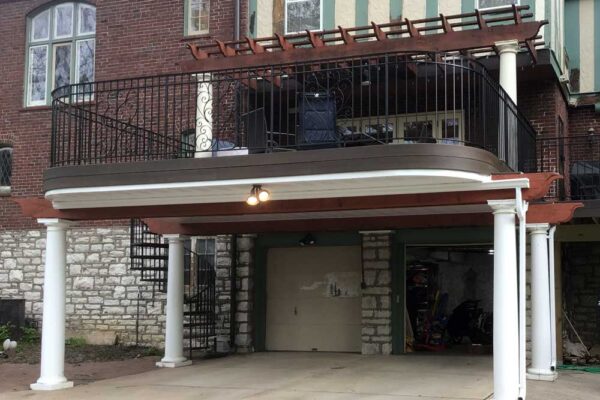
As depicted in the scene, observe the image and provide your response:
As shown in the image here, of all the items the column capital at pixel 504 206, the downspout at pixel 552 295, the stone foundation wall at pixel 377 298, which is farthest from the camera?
the stone foundation wall at pixel 377 298

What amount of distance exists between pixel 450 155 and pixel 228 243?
777cm

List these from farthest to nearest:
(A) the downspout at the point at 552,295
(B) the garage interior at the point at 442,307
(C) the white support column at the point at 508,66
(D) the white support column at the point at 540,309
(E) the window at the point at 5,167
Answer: (E) the window at the point at 5,167 < (B) the garage interior at the point at 442,307 < (A) the downspout at the point at 552,295 < (D) the white support column at the point at 540,309 < (C) the white support column at the point at 508,66

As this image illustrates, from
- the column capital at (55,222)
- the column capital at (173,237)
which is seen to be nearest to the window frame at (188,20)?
the column capital at (173,237)

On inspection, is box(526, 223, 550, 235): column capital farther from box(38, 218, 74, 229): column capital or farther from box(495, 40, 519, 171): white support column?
box(38, 218, 74, 229): column capital

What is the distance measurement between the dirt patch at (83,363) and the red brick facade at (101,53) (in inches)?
133

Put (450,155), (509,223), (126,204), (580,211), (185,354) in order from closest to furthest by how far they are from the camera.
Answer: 1. (450,155)
2. (509,223)
3. (126,204)
4. (580,211)
5. (185,354)

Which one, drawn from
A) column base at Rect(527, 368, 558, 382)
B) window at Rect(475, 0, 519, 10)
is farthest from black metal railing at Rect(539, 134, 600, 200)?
column base at Rect(527, 368, 558, 382)

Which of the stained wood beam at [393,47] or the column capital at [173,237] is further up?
the stained wood beam at [393,47]

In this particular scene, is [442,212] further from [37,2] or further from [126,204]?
[37,2]

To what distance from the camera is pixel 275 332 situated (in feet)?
50.3

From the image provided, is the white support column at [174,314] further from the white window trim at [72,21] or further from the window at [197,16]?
the white window trim at [72,21]

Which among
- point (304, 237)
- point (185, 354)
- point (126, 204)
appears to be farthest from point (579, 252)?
point (126, 204)

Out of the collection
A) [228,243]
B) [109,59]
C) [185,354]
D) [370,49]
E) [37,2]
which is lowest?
[185,354]

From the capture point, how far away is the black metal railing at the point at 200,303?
14.4 m
